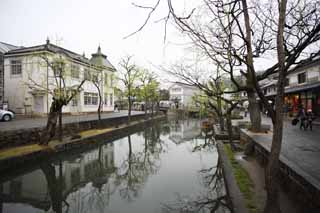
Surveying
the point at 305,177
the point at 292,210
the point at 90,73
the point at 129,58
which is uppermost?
the point at 129,58

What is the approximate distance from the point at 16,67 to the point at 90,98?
795cm

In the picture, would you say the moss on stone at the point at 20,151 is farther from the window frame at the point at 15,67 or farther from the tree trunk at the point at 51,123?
the window frame at the point at 15,67

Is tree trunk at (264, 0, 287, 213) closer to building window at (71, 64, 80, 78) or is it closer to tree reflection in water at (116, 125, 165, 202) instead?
tree reflection in water at (116, 125, 165, 202)

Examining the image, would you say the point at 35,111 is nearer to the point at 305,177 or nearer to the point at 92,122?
the point at 92,122

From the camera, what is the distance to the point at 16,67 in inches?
786

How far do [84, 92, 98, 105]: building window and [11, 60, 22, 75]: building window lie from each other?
6.66 metres

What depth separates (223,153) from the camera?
8422mm

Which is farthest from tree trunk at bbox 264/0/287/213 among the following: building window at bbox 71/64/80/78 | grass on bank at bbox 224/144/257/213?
building window at bbox 71/64/80/78

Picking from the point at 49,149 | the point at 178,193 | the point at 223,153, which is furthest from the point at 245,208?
the point at 49,149

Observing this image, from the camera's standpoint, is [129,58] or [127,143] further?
[129,58]

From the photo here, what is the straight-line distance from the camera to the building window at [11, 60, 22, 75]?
19833 millimetres

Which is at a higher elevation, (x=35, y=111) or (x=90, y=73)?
(x=90, y=73)

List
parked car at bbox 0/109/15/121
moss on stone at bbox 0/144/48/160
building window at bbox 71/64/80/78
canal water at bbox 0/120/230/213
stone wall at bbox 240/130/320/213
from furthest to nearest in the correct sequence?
1. parked car at bbox 0/109/15/121
2. building window at bbox 71/64/80/78
3. moss on stone at bbox 0/144/48/160
4. canal water at bbox 0/120/230/213
5. stone wall at bbox 240/130/320/213

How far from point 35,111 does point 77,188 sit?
1521 cm
